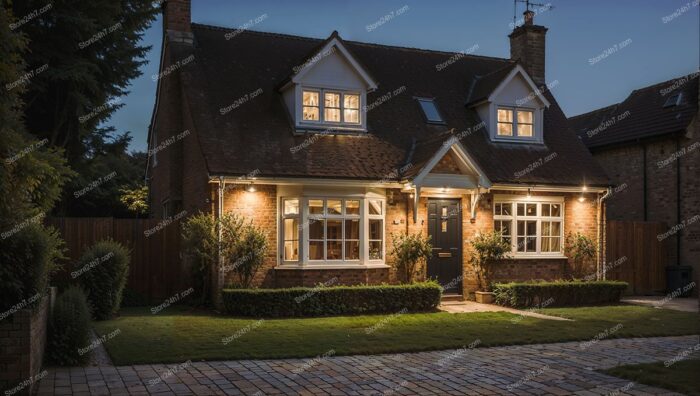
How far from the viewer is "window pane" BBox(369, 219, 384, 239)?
697 inches

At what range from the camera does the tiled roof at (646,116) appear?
2252 cm

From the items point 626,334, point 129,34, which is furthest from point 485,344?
point 129,34

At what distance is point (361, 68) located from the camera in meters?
18.4

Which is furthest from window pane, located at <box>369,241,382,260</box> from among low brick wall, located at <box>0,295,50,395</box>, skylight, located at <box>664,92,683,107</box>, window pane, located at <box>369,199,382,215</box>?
skylight, located at <box>664,92,683,107</box>

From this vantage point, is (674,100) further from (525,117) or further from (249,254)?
(249,254)

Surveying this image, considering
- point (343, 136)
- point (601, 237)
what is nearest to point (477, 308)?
point (601, 237)

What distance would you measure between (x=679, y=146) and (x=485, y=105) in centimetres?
681

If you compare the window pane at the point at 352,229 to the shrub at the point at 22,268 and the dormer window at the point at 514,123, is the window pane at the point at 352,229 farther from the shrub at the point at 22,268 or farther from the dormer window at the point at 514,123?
the shrub at the point at 22,268

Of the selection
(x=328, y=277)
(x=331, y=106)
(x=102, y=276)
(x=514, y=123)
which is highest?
(x=331, y=106)

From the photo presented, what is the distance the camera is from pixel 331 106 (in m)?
18.8

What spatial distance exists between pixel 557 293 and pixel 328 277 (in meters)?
6.25

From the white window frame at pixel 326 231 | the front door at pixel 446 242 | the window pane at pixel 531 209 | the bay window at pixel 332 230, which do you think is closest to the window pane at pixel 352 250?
the bay window at pixel 332 230

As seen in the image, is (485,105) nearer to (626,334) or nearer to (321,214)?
(321,214)

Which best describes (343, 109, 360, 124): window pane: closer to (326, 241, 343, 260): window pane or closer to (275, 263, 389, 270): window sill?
(326, 241, 343, 260): window pane
